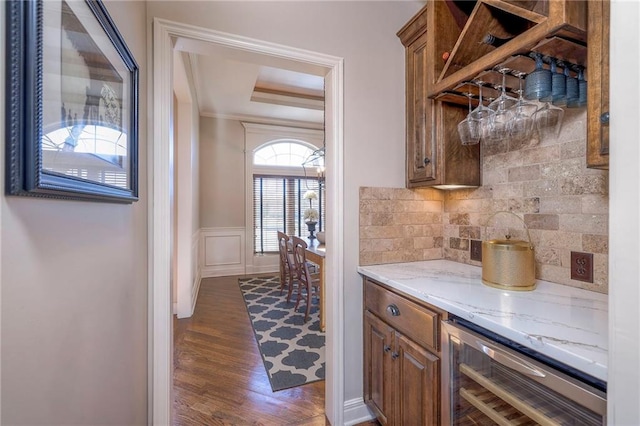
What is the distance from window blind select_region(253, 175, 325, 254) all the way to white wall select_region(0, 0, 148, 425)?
14.5 ft

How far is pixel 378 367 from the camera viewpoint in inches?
61.4

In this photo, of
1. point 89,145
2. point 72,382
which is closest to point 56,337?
point 72,382

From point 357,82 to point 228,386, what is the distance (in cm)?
229

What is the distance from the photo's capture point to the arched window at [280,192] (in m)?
5.59

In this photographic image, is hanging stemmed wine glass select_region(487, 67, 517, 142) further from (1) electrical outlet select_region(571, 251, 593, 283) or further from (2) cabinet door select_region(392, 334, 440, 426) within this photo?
(2) cabinet door select_region(392, 334, 440, 426)

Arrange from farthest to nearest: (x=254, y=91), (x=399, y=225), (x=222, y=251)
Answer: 1. (x=222, y=251)
2. (x=254, y=91)
3. (x=399, y=225)

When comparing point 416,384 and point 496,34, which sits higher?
point 496,34

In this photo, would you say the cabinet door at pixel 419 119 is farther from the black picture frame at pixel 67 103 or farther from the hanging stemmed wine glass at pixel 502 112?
the black picture frame at pixel 67 103

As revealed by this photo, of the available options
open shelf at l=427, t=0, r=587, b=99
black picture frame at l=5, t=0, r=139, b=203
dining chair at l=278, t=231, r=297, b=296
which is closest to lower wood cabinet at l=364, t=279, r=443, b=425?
open shelf at l=427, t=0, r=587, b=99

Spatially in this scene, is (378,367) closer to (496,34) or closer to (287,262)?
(496,34)

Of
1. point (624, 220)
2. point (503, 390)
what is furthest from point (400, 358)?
point (624, 220)

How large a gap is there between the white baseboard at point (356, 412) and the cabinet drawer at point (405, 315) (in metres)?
0.60

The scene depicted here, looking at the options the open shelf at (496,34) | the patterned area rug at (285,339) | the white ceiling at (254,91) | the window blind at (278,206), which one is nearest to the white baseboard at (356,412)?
the patterned area rug at (285,339)

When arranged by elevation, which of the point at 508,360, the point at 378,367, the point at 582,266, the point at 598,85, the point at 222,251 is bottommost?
the point at 378,367
